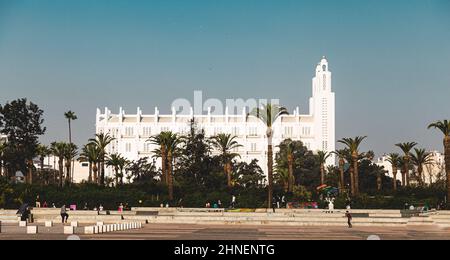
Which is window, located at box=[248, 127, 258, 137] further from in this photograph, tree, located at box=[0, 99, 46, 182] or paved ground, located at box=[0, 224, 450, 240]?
paved ground, located at box=[0, 224, 450, 240]

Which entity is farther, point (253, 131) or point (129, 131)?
point (253, 131)

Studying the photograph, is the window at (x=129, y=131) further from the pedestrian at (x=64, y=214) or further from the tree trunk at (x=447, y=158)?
the pedestrian at (x=64, y=214)

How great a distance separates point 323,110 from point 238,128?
58.4 feet

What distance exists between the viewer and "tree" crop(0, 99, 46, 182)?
78.6m

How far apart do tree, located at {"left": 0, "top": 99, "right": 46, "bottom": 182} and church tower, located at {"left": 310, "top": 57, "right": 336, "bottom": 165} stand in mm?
71620

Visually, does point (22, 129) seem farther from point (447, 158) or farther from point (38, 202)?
point (447, 158)

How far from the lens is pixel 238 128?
140 metres

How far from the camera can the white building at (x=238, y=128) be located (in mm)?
139250

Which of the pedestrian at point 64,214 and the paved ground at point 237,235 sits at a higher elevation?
the pedestrian at point 64,214

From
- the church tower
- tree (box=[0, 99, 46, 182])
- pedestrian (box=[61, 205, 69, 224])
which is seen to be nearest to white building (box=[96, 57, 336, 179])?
the church tower

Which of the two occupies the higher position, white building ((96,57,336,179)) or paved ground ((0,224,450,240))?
white building ((96,57,336,179))

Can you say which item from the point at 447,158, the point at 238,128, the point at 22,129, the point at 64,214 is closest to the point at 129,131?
the point at 238,128

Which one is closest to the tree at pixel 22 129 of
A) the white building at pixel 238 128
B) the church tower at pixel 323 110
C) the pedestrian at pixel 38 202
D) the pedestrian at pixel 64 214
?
the pedestrian at pixel 38 202

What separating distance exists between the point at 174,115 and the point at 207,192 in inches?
3020
